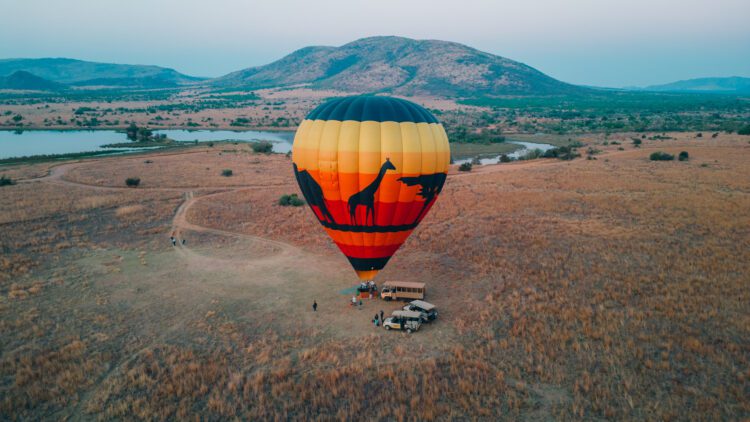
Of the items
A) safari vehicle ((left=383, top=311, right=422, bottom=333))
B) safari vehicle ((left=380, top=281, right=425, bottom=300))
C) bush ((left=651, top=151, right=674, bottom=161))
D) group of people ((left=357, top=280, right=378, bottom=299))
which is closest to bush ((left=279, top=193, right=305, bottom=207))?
group of people ((left=357, top=280, right=378, bottom=299))

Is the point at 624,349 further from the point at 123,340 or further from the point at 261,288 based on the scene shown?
the point at 123,340

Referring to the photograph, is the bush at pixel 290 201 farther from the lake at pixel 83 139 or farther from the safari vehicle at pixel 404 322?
the lake at pixel 83 139

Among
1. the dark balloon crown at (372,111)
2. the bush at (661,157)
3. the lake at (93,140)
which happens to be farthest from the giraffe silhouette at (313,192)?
the bush at (661,157)

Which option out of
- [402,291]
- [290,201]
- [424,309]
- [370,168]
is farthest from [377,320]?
[290,201]

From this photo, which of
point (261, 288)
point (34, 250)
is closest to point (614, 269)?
point (261, 288)

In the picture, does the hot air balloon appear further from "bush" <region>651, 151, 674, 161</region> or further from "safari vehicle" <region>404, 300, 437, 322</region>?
"bush" <region>651, 151, 674, 161</region>
